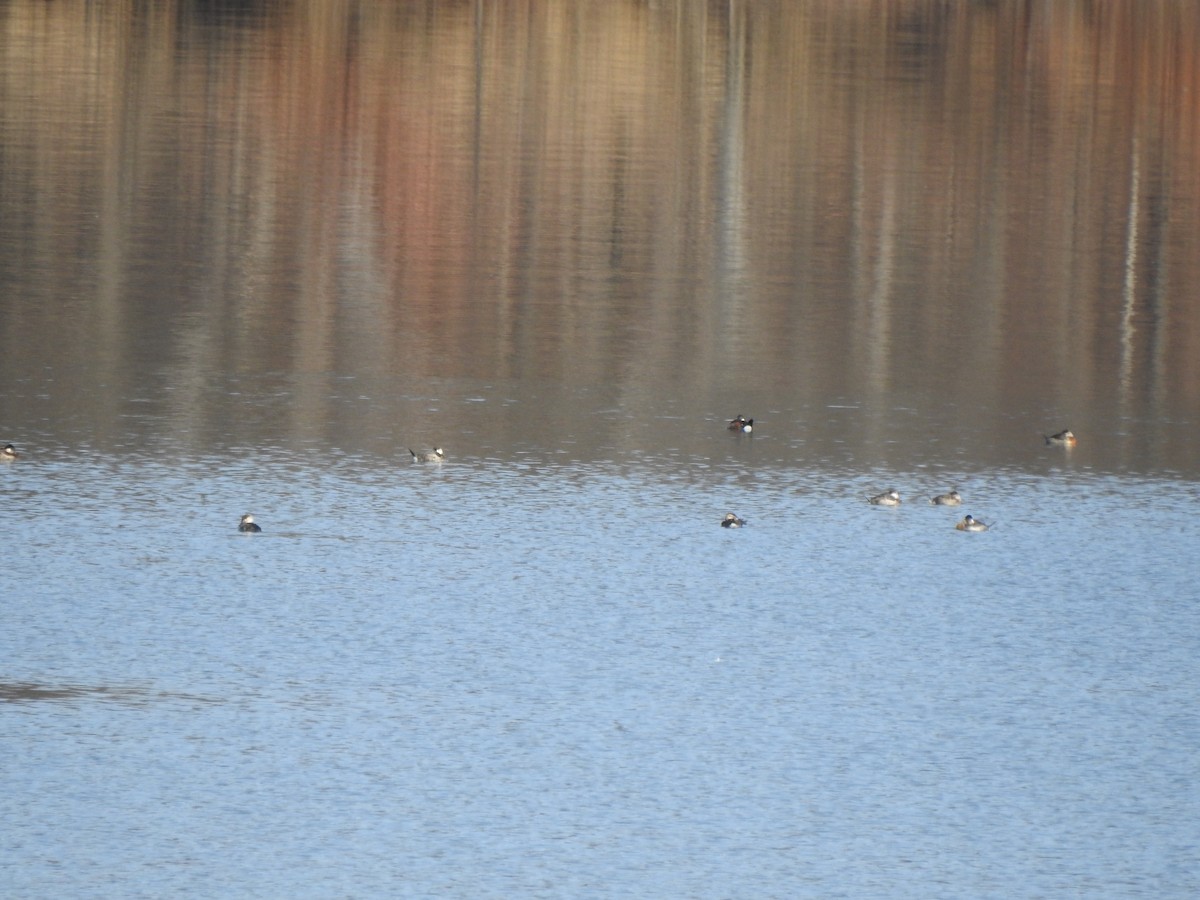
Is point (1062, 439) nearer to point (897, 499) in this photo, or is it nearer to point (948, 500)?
point (948, 500)

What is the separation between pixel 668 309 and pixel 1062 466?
304 inches

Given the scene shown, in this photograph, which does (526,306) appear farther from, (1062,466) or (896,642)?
(896,642)

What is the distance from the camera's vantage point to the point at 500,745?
43.5 ft

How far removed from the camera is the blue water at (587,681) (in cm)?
1180

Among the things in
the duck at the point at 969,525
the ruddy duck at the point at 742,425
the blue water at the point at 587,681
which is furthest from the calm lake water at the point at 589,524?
the duck at the point at 969,525

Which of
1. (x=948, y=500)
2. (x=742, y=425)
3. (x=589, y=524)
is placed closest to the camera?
(x=589, y=524)

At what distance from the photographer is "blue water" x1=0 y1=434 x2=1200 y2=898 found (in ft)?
38.7

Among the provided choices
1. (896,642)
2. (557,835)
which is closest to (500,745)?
(557,835)

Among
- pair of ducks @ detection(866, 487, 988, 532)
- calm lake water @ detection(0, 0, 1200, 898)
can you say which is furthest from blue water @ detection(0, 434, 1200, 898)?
pair of ducks @ detection(866, 487, 988, 532)

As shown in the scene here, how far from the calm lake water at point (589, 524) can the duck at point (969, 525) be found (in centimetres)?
34

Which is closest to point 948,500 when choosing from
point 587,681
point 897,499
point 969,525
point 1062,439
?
point 897,499

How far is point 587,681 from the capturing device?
1450 cm

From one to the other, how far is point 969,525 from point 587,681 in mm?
5298

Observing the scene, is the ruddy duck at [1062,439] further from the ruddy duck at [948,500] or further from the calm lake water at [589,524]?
the ruddy duck at [948,500]
